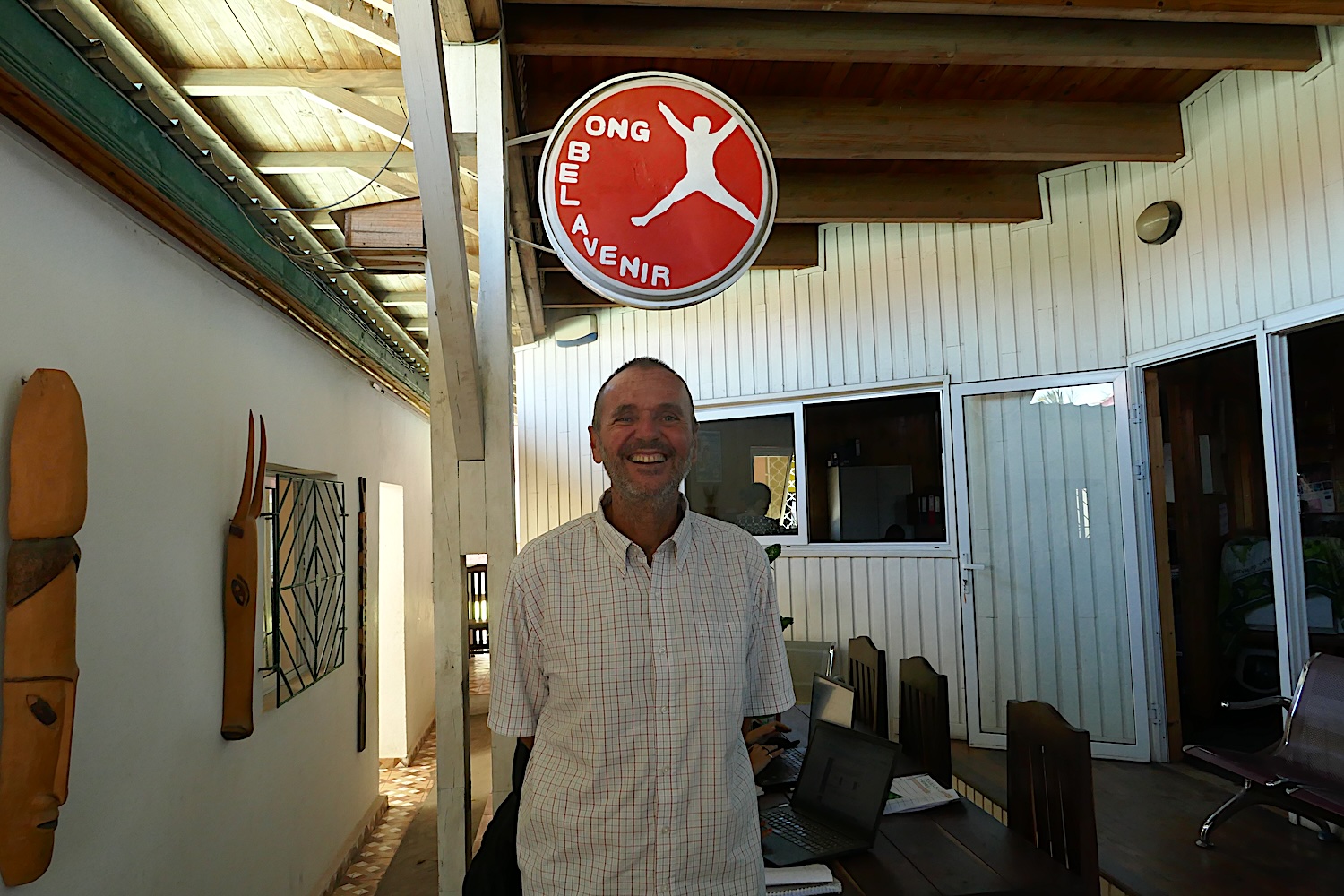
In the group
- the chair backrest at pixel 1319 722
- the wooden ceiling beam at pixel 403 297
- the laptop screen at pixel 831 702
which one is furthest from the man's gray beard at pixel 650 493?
the wooden ceiling beam at pixel 403 297

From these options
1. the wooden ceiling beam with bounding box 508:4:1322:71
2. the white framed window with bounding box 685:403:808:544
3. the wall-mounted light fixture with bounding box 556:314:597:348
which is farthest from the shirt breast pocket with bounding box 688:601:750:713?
the wall-mounted light fixture with bounding box 556:314:597:348

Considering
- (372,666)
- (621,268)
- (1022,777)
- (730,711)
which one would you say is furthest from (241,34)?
(372,666)

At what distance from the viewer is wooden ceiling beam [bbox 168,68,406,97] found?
2.86 meters

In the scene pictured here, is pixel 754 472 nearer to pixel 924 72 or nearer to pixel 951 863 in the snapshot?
pixel 924 72

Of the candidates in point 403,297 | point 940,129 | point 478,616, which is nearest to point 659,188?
point 940,129

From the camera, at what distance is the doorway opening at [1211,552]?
15.0ft

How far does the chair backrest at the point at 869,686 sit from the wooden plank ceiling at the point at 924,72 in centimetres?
205

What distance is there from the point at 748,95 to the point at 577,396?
3.21 metres

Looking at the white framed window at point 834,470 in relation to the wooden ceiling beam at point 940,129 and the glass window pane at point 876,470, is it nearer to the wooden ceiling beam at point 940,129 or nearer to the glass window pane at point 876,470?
the glass window pane at point 876,470

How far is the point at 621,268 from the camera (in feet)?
7.25

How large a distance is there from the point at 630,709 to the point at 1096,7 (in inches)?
107

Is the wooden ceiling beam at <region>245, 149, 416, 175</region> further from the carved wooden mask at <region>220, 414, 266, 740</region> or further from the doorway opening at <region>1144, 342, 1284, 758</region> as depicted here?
the doorway opening at <region>1144, 342, 1284, 758</region>

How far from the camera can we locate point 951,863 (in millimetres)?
1875

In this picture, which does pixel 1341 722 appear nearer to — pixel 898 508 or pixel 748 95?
pixel 898 508
